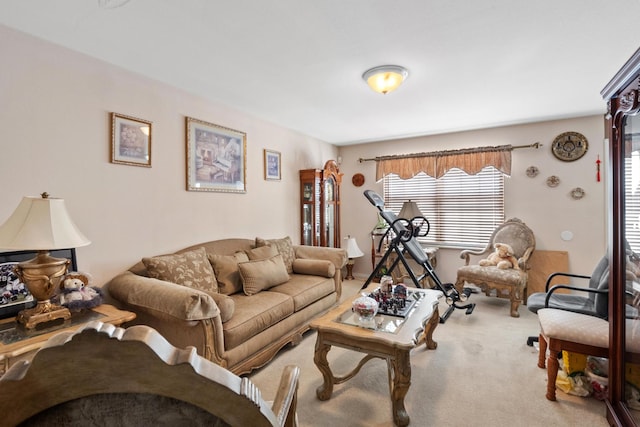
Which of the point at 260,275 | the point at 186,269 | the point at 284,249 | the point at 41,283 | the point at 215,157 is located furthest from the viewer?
the point at 284,249

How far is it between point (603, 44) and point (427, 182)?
9.43 feet

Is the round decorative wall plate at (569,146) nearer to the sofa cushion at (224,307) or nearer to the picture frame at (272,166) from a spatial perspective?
the picture frame at (272,166)

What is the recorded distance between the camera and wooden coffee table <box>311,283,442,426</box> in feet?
5.81

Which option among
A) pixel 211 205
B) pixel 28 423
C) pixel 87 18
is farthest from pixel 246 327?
pixel 87 18

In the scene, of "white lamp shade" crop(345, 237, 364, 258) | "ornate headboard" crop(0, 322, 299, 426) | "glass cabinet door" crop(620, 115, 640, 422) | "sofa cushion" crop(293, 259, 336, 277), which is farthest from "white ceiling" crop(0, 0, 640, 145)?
"white lamp shade" crop(345, 237, 364, 258)

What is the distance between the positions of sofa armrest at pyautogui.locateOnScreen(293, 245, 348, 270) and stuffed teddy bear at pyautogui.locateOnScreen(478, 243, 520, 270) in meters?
1.80

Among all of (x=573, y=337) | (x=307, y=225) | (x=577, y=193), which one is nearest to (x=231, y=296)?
(x=307, y=225)

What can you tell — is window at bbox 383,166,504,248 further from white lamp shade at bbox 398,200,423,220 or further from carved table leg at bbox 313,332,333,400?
carved table leg at bbox 313,332,333,400

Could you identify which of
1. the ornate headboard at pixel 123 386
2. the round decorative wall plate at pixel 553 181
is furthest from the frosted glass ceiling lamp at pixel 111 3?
the round decorative wall plate at pixel 553 181

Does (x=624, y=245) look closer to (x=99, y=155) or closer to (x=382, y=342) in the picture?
(x=382, y=342)

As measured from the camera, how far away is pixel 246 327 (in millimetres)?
2252

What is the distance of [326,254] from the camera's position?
3.77 m

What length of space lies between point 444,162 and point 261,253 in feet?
10.1

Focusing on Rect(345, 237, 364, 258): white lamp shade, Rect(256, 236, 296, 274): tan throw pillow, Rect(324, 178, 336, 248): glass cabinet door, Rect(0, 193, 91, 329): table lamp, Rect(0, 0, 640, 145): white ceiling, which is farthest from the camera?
Rect(345, 237, 364, 258): white lamp shade
